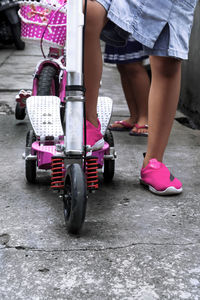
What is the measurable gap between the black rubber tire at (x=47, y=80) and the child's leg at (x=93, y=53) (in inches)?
27.4

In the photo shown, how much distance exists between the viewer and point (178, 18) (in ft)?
6.62

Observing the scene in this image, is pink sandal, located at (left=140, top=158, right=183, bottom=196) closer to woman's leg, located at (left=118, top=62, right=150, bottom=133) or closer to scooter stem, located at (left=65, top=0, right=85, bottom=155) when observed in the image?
scooter stem, located at (left=65, top=0, right=85, bottom=155)

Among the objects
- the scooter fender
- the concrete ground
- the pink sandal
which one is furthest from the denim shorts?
the scooter fender

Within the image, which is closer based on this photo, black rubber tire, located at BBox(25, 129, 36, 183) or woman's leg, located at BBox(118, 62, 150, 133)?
black rubber tire, located at BBox(25, 129, 36, 183)

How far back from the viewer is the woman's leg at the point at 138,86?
3.37 meters

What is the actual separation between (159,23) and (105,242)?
0.89 meters

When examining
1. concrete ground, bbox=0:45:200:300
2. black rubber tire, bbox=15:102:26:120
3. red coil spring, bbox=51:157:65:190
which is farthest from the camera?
black rubber tire, bbox=15:102:26:120

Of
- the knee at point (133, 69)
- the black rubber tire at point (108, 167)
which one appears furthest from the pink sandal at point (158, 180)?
the knee at point (133, 69)

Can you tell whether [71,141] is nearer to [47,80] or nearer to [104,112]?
[104,112]

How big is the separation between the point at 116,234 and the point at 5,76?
4392mm

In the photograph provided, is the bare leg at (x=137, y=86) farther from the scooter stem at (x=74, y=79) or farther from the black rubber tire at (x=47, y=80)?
the scooter stem at (x=74, y=79)

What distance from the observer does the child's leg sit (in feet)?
5.97

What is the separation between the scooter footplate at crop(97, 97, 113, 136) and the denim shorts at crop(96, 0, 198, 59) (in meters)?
0.37

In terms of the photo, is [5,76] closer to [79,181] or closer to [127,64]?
[127,64]
